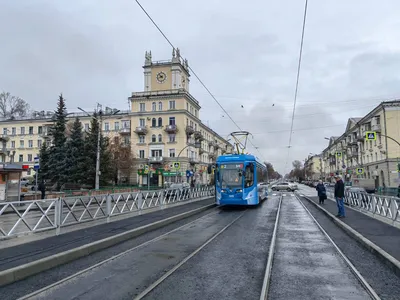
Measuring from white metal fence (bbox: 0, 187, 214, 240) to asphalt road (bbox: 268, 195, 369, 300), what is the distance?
6.63 metres

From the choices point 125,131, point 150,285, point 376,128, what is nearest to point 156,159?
point 125,131

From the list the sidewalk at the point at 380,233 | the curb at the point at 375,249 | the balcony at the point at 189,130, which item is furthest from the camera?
the balcony at the point at 189,130

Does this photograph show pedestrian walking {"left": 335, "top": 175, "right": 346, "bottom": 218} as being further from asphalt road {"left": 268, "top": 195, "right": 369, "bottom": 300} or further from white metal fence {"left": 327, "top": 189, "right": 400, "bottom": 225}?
asphalt road {"left": 268, "top": 195, "right": 369, "bottom": 300}

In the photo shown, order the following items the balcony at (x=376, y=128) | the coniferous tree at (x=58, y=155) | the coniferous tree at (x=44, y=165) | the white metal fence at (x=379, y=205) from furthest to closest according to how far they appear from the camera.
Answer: the balcony at (x=376, y=128)
the coniferous tree at (x=44, y=165)
the coniferous tree at (x=58, y=155)
the white metal fence at (x=379, y=205)

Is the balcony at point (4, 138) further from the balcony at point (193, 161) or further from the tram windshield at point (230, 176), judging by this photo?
the tram windshield at point (230, 176)

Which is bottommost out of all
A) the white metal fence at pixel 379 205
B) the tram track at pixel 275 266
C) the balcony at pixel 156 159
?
the tram track at pixel 275 266

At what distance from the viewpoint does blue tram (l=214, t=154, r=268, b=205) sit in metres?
19.5

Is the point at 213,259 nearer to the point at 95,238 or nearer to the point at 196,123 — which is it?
the point at 95,238

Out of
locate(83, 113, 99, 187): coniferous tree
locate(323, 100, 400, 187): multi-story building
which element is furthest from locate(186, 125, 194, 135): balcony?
locate(323, 100, 400, 187): multi-story building

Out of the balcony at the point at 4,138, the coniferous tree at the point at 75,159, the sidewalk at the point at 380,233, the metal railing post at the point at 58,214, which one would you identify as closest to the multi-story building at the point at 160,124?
the balcony at the point at 4,138

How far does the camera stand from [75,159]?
45.0 meters

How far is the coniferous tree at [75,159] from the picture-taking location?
4447 centimetres

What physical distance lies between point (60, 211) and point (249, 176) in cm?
1203

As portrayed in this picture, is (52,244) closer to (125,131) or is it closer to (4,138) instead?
(125,131)
